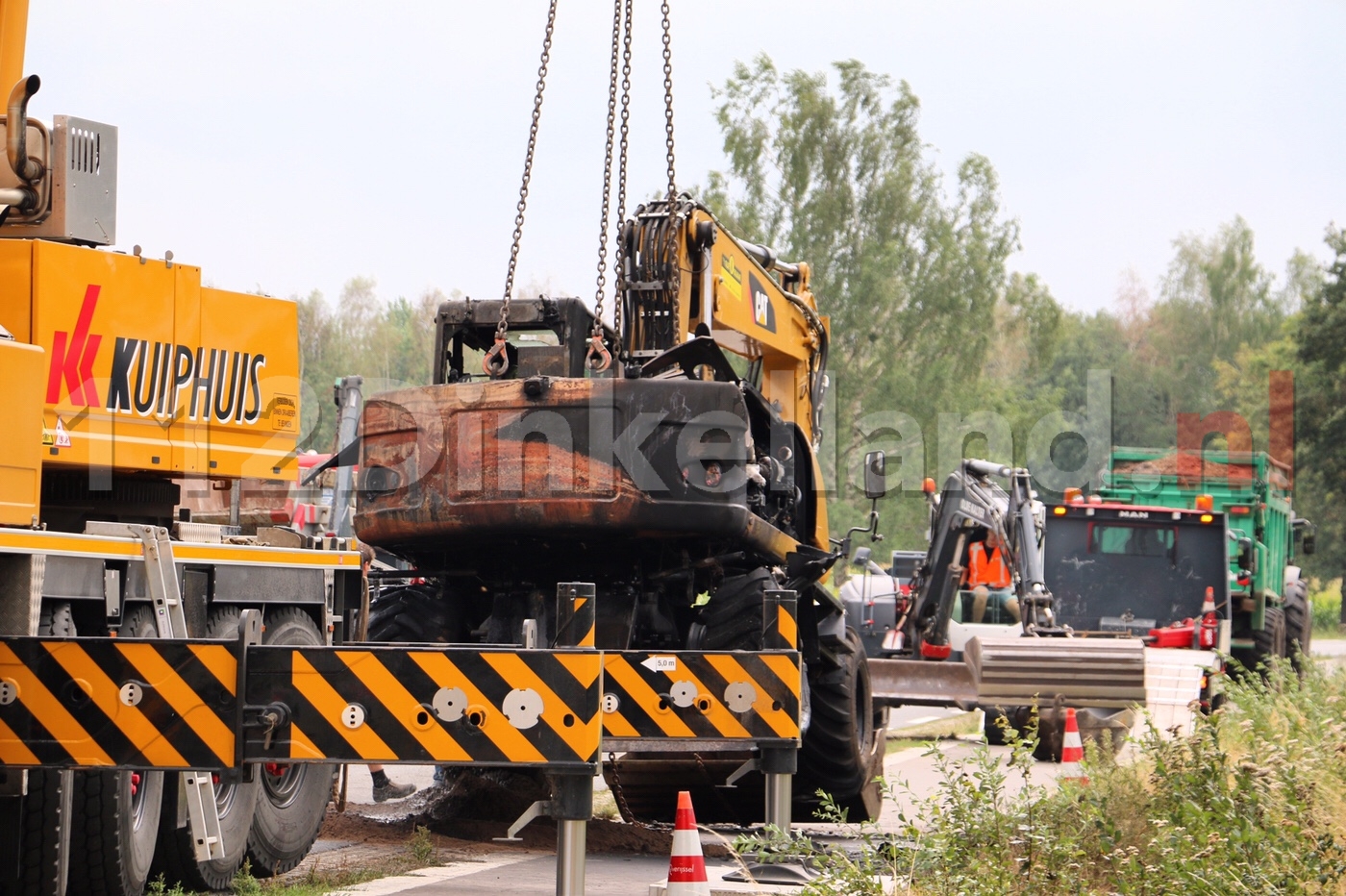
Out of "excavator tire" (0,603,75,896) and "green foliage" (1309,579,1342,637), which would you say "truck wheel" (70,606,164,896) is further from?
"green foliage" (1309,579,1342,637)

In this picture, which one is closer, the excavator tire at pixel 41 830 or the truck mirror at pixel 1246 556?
the excavator tire at pixel 41 830

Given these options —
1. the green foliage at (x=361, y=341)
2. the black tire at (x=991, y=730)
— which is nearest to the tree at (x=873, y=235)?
the green foliage at (x=361, y=341)

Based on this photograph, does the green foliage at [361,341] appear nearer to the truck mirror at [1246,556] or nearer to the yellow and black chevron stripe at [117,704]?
the truck mirror at [1246,556]

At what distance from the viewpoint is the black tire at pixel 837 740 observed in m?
10.5

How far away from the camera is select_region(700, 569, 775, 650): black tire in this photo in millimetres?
9445

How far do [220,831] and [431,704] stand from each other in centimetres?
279

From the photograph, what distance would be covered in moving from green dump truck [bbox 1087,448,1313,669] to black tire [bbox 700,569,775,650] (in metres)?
13.3

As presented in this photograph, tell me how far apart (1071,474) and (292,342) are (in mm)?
43655

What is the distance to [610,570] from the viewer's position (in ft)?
32.1

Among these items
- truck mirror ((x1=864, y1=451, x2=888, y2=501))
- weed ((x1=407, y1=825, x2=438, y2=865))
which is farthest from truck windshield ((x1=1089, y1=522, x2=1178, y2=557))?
weed ((x1=407, y1=825, x2=438, y2=865))

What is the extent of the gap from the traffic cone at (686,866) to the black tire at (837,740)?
12.9 feet

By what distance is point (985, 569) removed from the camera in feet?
64.7

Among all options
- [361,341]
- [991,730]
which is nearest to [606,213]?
[991,730]

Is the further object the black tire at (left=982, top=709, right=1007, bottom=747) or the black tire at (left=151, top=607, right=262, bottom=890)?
the black tire at (left=982, top=709, right=1007, bottom=747)
